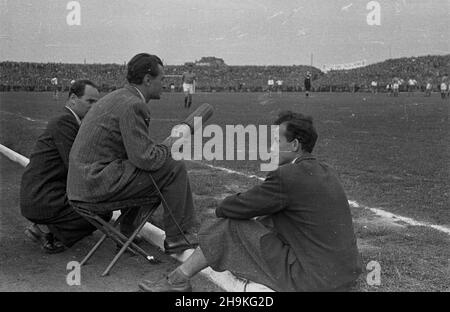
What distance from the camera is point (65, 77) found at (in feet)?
225

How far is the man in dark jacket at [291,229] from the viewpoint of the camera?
3.55m

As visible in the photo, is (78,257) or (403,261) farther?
(78,257)

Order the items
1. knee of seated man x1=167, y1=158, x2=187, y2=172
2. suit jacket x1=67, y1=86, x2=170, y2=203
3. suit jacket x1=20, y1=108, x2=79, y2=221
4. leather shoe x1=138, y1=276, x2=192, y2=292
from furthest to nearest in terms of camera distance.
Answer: suit jacket x1=20, y1=108, x2=79, y2=221
knee of seated man x1=167, y1=158, x2=187, y2=172
suit jacket x1=67, y1=86, x2=170, y2=203
leather shoe x1=138, y1=276, x2=192, y2=292

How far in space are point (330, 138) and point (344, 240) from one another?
10212mm

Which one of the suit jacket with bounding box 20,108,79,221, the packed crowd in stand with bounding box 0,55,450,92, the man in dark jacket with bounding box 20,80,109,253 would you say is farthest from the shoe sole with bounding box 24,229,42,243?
the packed crowd in stand with bounding box 0,55,450,92

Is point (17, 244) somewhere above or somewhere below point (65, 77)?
below

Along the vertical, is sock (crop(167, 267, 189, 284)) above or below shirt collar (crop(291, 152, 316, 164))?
below

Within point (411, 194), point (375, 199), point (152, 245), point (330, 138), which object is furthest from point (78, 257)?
point (330, 138)

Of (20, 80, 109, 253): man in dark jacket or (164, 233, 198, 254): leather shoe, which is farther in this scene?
(20, 80, 109, 253): man in dark jacket

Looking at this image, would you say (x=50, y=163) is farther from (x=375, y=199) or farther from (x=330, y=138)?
(x=330, y=138)

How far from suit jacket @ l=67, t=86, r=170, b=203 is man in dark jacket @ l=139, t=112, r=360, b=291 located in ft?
2.78

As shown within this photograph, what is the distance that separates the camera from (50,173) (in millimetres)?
5023

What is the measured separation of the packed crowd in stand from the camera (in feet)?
209

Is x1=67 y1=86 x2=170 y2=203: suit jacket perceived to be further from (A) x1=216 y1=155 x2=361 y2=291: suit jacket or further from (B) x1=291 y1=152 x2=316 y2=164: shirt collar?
(B) x1=291 y1=152 x2=316 y2=164: shirt collar
